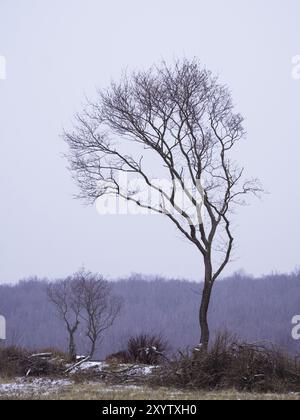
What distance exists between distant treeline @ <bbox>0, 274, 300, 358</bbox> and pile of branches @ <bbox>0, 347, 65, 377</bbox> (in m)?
86.2

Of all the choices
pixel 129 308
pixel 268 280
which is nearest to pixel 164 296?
pixel 129 308

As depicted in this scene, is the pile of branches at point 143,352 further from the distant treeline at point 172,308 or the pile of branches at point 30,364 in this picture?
the distant treeline at point 172,308

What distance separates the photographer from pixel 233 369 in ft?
44.2

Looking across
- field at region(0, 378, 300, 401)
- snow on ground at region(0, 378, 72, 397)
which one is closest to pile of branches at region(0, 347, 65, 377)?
snow on ground at region(0, 378, 72, 397)

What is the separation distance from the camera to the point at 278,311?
11769 cm

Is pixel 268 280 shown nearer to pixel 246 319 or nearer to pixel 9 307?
pixel 246 319

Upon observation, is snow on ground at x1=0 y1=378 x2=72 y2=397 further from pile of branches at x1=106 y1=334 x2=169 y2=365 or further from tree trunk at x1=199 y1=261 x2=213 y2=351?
tree trunk at x1=199 y1=261 x2=213 y2=351

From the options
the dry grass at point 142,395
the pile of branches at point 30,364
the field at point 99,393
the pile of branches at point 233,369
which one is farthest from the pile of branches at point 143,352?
the dry grass at point 142,395

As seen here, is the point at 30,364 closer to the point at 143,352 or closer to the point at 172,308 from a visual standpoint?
the point at 143,352

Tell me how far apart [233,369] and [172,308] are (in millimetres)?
117224

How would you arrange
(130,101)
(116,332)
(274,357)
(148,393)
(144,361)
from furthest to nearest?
1. (116,332)
2. (130,101)
3. (144,361)
4. (274,357)
5. (148,393)

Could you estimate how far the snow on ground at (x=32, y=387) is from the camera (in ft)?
40.0

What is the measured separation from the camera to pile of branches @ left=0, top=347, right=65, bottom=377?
51.1ft
